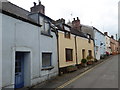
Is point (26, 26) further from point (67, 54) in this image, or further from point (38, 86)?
point (67, 54)

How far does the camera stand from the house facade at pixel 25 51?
8422 mm

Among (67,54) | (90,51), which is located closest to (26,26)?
(67,54)

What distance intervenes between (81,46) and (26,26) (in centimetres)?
1420

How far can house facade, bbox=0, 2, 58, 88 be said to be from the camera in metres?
8.42

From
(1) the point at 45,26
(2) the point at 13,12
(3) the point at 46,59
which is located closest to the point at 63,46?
(3) the point at 46,59

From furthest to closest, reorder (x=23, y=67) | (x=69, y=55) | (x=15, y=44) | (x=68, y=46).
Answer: (x=69, y=55) → (x=68, y=46) → (x=23, y=67) → (x=15, y=44)

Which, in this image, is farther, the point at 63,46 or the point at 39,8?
the point at 63,46

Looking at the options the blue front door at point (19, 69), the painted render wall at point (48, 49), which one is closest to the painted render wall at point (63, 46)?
the painted render wall at point (48, 49)

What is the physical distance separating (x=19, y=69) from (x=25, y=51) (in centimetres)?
135

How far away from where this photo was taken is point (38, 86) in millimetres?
10555

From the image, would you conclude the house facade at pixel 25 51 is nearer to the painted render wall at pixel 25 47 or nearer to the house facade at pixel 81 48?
the painted render wall at pixel 25 47

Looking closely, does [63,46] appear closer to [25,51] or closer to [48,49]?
[48,49]

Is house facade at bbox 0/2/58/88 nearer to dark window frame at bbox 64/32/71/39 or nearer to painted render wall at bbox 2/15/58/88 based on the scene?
painted render wall at bbox 2/15/58/88

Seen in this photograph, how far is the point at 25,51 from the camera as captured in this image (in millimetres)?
9984
